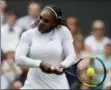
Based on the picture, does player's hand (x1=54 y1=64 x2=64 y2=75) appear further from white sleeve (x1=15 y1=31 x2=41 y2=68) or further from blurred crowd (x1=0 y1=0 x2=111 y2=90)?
blurred crowd (x1=0 y1=0 x2=111 y2=90)

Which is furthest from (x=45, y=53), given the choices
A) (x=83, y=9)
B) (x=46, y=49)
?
(x=83, y=9)

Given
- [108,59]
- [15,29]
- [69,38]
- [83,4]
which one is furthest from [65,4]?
[69,38]

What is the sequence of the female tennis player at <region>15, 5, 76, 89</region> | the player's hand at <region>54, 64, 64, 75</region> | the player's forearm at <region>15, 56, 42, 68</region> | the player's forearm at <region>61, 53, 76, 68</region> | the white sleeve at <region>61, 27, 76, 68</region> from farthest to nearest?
the white sleeve at <region>61, 27, 76, 68</region> → the female tennis player at <region>15, 5, 76, 89</region> → the player's forearm at <region>61, 53, 76, 68</region> → the player's forearm at <region>15, 56, 42, 68</region> → the player's hand at <region>54, 64, 64, 75</region>

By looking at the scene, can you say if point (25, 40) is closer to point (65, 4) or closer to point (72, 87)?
point (72, 87)

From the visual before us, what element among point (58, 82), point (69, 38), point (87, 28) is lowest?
point (87, 28)

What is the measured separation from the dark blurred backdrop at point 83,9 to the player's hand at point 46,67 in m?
7.01

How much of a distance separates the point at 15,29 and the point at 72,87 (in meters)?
2.31

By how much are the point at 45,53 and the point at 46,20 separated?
0.43 meters

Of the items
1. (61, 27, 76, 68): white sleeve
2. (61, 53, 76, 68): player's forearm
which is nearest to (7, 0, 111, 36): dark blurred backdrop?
(61, 27, 76, 68): white sleeve

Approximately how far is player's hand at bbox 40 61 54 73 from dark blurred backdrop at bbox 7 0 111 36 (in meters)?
7.01

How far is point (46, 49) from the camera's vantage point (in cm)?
788

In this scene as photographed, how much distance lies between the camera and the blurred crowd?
11.1 m

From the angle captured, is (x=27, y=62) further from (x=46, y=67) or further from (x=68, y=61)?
(x=68, y=61)

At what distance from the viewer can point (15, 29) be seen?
40.0 feet
